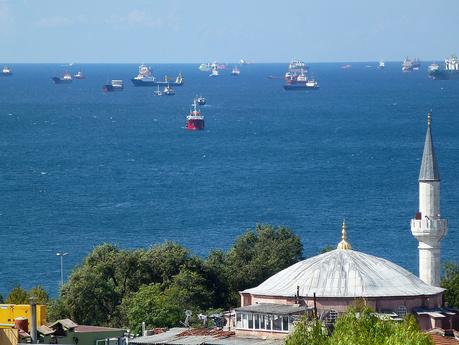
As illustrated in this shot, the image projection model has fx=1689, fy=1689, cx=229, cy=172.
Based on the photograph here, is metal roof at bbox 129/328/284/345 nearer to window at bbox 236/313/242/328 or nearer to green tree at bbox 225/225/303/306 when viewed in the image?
window at bbox 236/313/242/328

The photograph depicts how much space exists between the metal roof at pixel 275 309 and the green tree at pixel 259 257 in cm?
1305

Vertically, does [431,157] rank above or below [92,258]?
above

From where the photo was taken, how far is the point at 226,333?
43.1 metres

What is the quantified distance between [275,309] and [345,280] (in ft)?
10.0

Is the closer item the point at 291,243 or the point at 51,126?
the point at 291,243

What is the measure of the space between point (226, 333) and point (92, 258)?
18645 mm

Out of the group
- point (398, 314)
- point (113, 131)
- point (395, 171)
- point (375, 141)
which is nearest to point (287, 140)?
point (375, 141)

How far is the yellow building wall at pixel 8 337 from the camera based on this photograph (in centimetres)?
3275

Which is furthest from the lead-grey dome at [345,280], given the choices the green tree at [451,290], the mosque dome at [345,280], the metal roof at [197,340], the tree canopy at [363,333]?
the tree canopy at [363,333]

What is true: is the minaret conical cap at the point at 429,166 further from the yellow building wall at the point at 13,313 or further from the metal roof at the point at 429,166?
the yellow building wall at the point at 13,313

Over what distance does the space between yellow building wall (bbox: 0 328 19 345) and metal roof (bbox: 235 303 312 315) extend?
10.2 m

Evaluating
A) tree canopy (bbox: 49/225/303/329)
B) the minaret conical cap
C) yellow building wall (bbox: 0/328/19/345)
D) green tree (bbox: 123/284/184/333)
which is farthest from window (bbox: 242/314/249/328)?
the minaret conical cap

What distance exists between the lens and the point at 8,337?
108 feet

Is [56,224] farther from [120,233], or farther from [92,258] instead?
[92,258]
